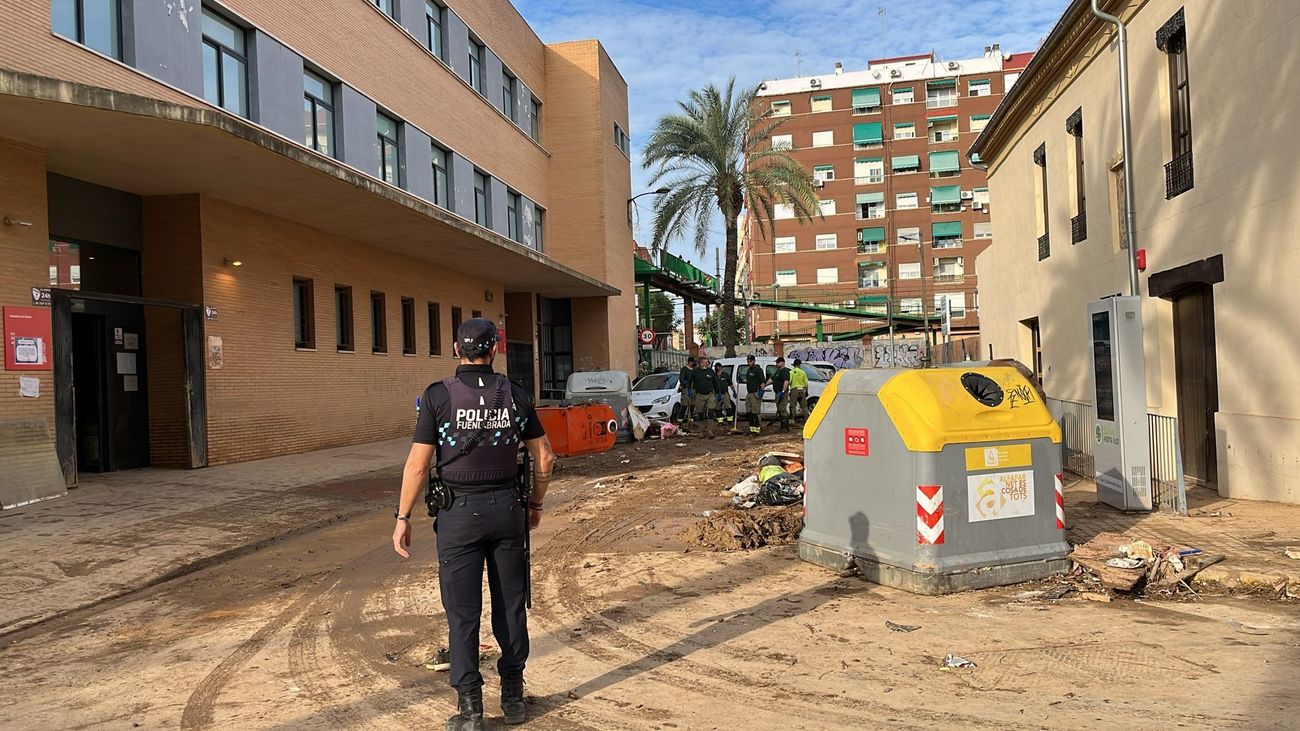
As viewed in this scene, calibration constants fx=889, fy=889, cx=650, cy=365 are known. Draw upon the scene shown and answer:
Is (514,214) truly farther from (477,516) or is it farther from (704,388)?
(477,516)

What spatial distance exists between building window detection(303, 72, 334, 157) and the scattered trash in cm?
1638

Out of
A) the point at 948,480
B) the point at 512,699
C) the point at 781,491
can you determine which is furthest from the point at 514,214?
the point at 512,699

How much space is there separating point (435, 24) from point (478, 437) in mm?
22794

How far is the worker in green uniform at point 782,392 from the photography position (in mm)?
22453

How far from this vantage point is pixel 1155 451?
1046 cm

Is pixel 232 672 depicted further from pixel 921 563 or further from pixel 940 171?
pixel 940 171

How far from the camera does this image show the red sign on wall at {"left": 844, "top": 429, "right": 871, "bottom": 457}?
22.9 feet

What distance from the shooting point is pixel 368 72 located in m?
20.1

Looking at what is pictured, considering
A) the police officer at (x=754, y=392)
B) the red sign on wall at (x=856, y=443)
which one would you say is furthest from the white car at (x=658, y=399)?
the red sign on wall at (x=856, y=443)

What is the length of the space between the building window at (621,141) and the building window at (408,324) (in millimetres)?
15855

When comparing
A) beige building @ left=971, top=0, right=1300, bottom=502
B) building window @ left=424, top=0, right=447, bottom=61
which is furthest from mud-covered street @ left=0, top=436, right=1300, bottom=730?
building window @ left=424, top=0, right=447, bottom=61

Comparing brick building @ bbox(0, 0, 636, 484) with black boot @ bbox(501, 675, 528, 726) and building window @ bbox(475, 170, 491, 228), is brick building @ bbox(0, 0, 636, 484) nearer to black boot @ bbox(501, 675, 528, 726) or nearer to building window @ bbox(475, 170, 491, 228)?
building window @ bbox(475, 170, 491, 228)

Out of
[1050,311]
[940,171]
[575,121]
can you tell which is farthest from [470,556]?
[940,171]

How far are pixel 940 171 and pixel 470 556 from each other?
70.3 m
